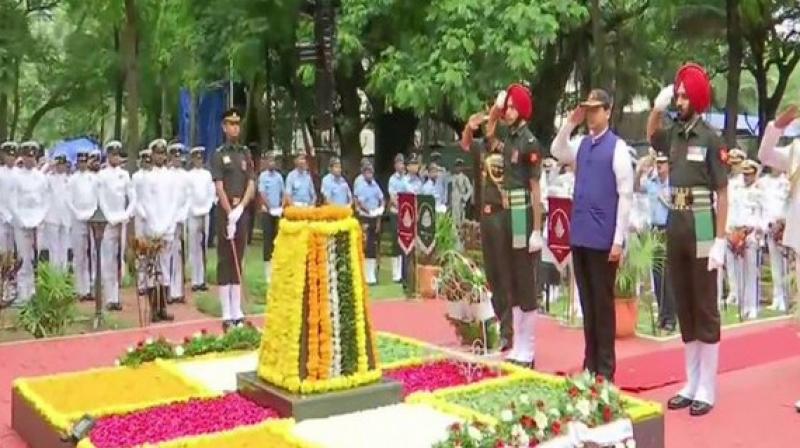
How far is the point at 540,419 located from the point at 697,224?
87.0 inches

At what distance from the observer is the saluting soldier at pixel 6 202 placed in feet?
41.0

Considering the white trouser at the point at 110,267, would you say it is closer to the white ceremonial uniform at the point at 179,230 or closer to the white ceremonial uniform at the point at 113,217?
the white ceremonial uniform at the point at 113,217

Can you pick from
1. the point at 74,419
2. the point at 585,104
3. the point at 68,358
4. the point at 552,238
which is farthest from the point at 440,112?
the point at 74,419

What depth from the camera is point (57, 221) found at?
13.2 m

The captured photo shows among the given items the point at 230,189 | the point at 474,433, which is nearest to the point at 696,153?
the point at 474,433

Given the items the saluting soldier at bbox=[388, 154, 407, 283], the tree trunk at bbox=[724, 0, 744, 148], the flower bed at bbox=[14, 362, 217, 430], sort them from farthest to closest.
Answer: the tree trunk at bbox=[724, 0, 744, 148]
the saluting soldier at bbox=[388, 154, 407, 283]
the flower bed at bbox=[14, 362, 217, 430]

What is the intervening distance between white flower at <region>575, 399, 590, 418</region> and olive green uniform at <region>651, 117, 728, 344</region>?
1721mm

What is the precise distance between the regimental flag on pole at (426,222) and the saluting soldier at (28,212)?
14.4 feet

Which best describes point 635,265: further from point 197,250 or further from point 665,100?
point 197,250

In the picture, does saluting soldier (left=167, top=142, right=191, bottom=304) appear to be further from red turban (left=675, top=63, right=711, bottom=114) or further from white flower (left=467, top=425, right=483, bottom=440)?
white flower (left=467, top=425, right=483, bottom=440)

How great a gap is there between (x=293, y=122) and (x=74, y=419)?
19468 millimetres

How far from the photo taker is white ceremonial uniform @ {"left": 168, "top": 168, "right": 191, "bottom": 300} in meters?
12.9

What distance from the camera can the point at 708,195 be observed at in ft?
22.9

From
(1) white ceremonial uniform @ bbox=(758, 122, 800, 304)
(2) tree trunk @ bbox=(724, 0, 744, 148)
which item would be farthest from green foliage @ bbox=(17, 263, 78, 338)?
(2) tree trunk @ bbox=(724, 0, 744, 148)
